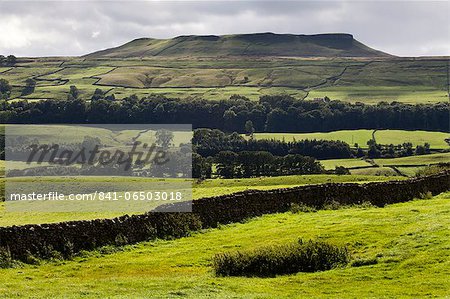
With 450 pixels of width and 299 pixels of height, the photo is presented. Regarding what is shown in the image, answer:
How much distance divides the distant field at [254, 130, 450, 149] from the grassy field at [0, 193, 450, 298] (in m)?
119

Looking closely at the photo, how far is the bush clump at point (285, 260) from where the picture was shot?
26.3 m

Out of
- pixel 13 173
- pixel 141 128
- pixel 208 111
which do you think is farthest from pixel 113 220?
pixel 208 111

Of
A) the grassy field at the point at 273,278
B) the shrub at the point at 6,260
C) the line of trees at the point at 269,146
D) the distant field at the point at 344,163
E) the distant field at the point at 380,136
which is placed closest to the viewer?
the grassy field at the point at 273,278

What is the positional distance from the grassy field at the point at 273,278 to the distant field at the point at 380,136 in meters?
119

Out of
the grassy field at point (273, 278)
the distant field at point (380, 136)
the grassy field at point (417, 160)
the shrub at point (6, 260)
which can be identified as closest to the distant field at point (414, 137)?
the distant field at point (380, 136)

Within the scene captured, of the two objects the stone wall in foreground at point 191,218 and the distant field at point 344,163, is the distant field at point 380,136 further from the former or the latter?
the stone wall in foreground at point 191,218

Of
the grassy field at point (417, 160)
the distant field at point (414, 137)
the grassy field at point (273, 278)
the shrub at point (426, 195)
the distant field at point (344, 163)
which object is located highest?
the distant field at point (414, 137)

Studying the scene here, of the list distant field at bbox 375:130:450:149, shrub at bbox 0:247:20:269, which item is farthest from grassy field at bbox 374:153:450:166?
shrub at bbox 0:247:20:269

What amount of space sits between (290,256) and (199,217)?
1039cm

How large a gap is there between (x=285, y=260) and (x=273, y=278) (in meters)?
1.26

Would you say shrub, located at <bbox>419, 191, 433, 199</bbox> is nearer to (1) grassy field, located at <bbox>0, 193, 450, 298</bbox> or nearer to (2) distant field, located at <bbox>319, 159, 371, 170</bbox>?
(1) grassy field, located at <bbox>0, 193, 450, 298</bbox>

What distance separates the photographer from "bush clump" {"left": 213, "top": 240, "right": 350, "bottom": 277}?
86.4 ft

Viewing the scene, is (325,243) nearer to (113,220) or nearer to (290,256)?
(290,256)

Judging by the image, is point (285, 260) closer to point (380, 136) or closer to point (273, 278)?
point (273, 278)
